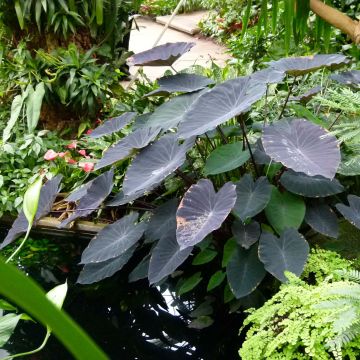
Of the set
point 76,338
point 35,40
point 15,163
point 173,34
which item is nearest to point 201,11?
point 173,34

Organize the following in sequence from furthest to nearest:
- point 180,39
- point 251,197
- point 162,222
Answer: point 180,39, point 162,222, point 251,197

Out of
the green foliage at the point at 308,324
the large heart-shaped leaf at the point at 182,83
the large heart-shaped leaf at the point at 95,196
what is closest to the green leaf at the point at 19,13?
the large heart-shaped leaf at the point at 182,83

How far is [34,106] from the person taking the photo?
3.38 metres

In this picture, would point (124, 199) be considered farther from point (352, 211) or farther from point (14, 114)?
point (14, 114)

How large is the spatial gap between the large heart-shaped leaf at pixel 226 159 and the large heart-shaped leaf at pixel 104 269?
48cm

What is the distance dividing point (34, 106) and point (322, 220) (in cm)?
218

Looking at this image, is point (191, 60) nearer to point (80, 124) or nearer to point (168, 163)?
point (80, 124)

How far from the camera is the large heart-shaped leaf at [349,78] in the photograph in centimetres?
212

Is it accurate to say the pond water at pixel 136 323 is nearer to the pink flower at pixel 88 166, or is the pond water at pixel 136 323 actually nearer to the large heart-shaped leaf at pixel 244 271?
the large heart-shaped leaf at pixel 244 271

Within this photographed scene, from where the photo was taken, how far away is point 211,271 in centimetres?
230

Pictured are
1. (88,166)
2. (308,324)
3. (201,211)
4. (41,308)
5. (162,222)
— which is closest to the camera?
(41,308)

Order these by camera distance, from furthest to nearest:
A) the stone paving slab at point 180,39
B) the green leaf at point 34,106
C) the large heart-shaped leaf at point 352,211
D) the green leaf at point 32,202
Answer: the stone paving slab at point 180,39 < the green leaf at point 34,106 < the large heart-shaped leaf at point 352,211 < the green leaf at point 32,202

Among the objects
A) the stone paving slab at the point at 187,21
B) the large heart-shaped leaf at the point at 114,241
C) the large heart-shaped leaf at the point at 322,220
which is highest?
the large heart-shaped leaf at the point at 322,220

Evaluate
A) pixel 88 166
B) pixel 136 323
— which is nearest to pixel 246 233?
pixel 136 323
